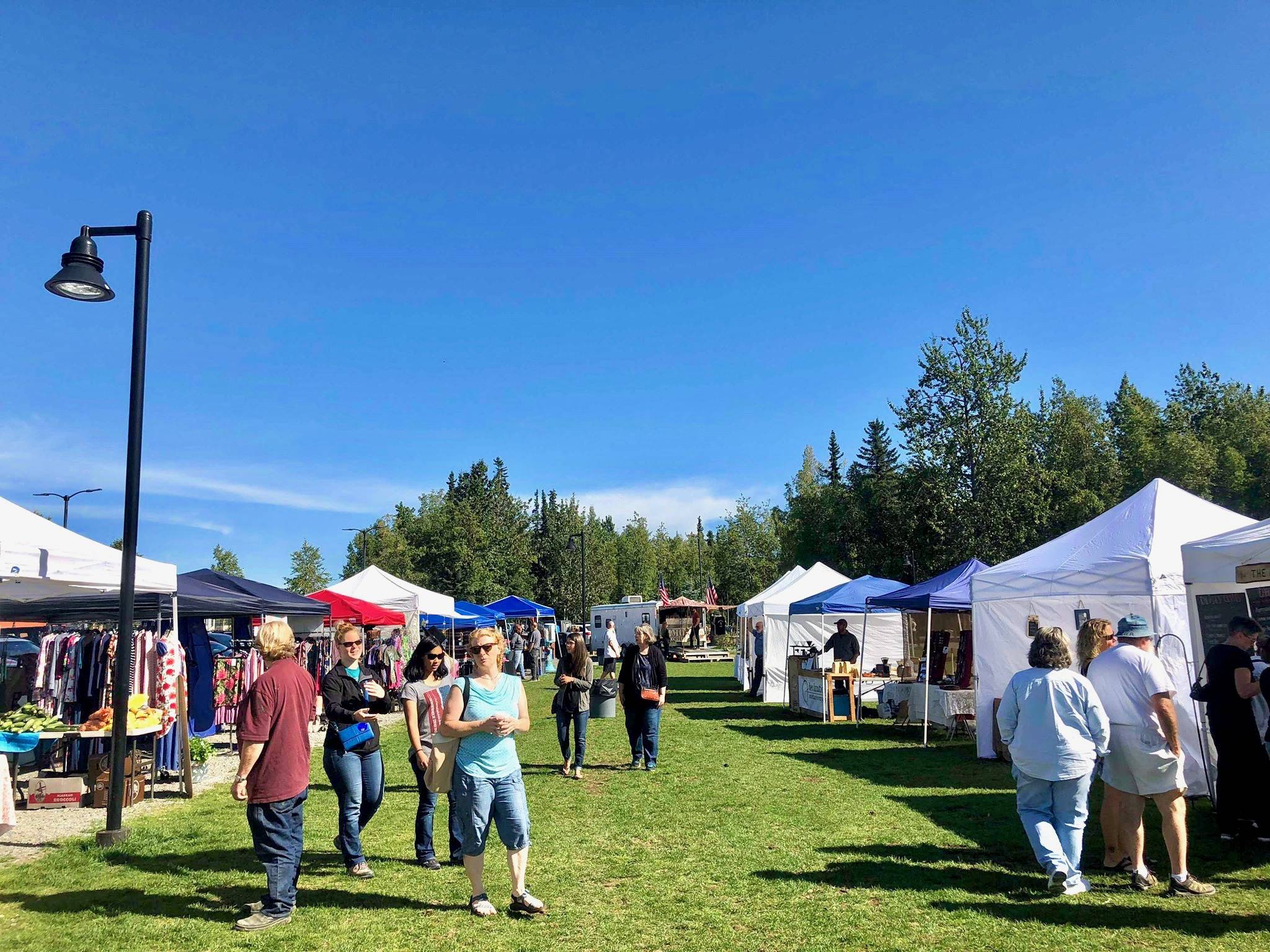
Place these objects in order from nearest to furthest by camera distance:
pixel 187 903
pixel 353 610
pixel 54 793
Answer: pixel 187 903 < pixel 54 793 < pixel 353 610

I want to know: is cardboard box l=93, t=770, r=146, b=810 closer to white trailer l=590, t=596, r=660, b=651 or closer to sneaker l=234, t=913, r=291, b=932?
sneaker l=234, t=913, r=291, b=932

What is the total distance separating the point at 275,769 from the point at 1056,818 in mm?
4705

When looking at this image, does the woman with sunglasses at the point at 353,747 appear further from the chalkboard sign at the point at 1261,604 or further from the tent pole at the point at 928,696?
the tent pole at the point at 928,696

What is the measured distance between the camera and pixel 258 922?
5.14 metres

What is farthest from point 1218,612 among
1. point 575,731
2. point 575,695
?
point 575,731

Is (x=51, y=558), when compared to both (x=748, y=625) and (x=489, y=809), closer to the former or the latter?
(x=489, y=809)

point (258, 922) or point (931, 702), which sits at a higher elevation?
point (931, 702)

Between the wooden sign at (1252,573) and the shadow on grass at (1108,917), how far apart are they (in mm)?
2987

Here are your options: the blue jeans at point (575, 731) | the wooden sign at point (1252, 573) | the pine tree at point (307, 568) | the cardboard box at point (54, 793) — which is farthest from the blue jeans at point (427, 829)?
the pine tree at point (307, 568)

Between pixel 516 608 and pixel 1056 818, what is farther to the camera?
pixel 516 608

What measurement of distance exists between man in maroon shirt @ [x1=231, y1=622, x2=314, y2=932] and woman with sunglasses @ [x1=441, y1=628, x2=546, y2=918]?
0.88m

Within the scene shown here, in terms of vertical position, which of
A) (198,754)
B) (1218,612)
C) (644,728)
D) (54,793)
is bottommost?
(54,793)

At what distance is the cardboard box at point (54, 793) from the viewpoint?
29.3 feet

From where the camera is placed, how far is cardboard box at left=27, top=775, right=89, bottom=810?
892cm
